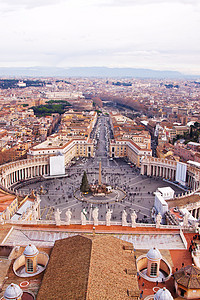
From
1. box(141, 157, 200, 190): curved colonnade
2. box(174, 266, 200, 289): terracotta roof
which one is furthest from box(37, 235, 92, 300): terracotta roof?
box(141, 157, 200, 190): curved colonnade

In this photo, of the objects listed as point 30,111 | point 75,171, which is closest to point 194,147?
point 75,171

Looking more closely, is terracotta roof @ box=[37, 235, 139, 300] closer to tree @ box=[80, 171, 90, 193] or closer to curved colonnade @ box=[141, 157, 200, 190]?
tree @ box=[80, 171, 90, 193]

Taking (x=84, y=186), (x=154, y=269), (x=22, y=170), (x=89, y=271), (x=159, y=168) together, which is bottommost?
(x=159, y=168)

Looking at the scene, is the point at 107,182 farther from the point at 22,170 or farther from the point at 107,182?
the point at 22,170

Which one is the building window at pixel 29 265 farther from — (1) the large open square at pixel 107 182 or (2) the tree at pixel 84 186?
(2) the tree at pixel 84 186

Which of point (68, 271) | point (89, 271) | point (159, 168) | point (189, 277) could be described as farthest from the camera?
point (159, 168)

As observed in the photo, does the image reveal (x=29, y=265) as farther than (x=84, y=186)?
No

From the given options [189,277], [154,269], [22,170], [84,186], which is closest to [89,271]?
[154,269]

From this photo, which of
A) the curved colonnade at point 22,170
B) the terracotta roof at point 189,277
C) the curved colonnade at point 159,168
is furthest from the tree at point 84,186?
the terracotta roof at point 189,277

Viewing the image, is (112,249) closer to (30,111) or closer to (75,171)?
(75,171)
